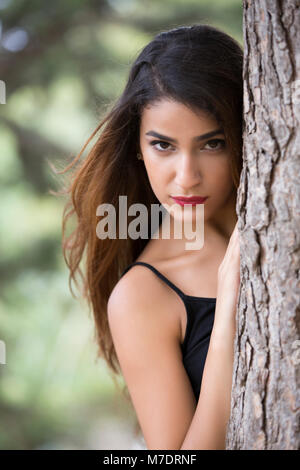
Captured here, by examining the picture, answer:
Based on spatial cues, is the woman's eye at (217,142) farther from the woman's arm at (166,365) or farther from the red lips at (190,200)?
the woman's arm at (166,365)

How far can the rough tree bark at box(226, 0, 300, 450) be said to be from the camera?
83 cm

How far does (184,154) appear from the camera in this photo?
109 centimetres

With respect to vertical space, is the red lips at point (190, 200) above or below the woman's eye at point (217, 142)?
below

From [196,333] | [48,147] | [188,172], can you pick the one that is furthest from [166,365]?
[48,147]

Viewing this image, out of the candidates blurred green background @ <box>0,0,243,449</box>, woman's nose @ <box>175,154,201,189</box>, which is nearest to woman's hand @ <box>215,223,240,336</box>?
woman's nose @ <box>175,154,201,189</box>

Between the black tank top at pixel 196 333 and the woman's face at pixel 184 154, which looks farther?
the black tank top at pixel 196 333

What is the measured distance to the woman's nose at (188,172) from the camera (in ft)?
3.57

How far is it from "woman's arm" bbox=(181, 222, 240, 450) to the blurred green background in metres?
1.89

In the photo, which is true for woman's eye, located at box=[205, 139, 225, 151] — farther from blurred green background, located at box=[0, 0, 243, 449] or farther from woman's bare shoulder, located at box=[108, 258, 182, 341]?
blurred green background, located at box=[0, 0, 243, 449]

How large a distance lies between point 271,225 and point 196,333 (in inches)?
16.6

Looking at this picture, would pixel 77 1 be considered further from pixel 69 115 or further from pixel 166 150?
pixel 166 150

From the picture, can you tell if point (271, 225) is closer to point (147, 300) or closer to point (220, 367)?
point (220, 367)

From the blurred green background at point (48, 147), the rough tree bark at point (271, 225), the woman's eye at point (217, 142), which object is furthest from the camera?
the blurred green background at point (48, 147)

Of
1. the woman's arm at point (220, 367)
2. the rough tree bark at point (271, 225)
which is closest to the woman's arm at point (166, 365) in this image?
the woman's arm at point (220, 367)
